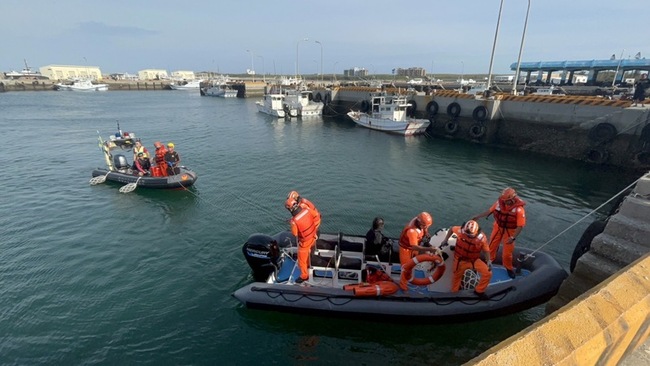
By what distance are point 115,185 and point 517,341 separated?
18.4 metres

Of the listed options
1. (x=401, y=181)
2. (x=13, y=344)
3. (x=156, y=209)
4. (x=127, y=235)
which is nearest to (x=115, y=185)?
(x=156, y=209)

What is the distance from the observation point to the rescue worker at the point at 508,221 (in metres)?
7.21

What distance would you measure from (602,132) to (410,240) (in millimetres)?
20465

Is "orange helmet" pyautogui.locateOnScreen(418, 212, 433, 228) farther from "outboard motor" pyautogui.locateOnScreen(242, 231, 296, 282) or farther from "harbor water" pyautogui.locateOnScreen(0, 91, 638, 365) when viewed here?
"outboard motor" pyautogui.locateOnScreen(242, 231, 296, 282)

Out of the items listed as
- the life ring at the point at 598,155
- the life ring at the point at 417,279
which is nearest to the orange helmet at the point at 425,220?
the life ring at the point at 417,279

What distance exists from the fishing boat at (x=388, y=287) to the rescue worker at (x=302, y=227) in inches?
23.3

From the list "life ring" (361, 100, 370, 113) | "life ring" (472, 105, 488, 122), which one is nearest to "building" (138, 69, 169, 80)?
"life ring" (361, 100, 370, 113)

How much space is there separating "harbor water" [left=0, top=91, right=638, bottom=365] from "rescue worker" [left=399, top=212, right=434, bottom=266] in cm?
165

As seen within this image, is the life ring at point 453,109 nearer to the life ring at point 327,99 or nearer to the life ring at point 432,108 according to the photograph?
the life ring at point 432,108

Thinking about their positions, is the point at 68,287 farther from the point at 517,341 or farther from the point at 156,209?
the point at 517,341

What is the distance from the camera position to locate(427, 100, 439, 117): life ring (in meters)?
→ 30.9

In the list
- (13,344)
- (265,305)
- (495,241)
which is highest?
(495,241)

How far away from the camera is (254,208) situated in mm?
13734

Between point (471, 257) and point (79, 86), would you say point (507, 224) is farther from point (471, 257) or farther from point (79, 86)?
point (79, 86)
